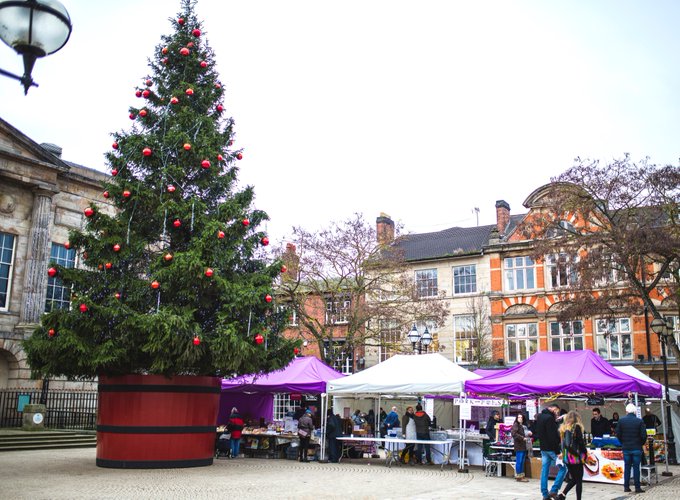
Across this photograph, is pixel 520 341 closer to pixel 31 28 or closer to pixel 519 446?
pixel 519 446

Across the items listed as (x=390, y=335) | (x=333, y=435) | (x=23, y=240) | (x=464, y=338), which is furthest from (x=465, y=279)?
(x=23, y=240)

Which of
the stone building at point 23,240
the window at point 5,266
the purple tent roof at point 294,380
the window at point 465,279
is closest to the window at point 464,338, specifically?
the window at point 465,279

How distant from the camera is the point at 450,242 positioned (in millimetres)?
47094

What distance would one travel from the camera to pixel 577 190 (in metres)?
25.7

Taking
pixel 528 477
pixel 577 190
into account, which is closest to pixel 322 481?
pixel 528 477

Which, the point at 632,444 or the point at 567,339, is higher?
the point at 567,339

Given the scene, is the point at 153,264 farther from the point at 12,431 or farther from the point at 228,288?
the point at 12,431

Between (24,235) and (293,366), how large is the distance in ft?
51.0

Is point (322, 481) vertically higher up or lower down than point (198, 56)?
lower down

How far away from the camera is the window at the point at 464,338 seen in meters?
41.7

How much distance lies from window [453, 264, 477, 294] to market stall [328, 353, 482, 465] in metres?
23.9

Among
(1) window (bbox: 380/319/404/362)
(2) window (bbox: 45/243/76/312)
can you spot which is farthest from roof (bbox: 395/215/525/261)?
(2) window (bbox: 45/243/76/312)

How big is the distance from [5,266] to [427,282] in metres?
25.2

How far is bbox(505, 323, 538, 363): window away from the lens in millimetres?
40062
